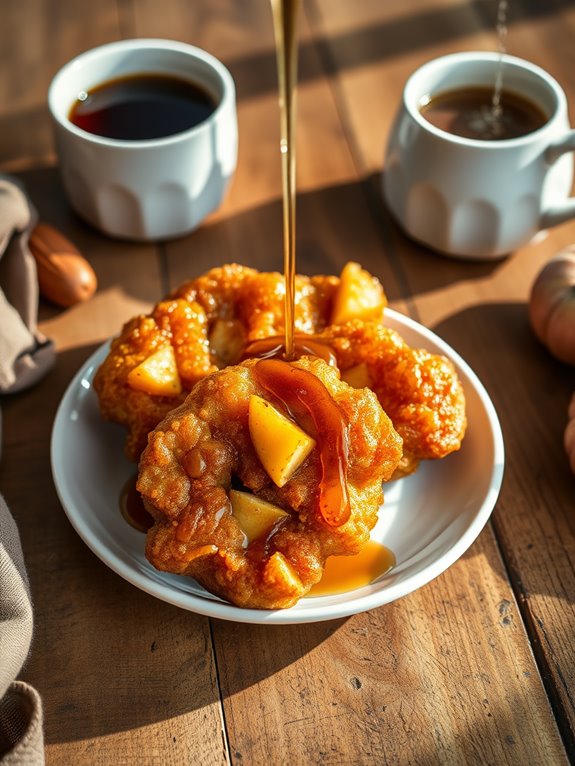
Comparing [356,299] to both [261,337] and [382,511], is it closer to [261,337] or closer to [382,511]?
[261,337]

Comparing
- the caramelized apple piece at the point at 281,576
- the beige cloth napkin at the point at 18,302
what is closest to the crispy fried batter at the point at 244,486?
the caramelized apple piece at the point at 281,576

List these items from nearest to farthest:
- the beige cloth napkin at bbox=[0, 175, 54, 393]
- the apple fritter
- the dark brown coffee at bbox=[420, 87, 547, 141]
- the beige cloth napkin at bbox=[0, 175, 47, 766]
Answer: the beige cloth napkin at bbox=[0, 175, 47, 766], the apple fritter, the beige cloth napkin at bbox=[0, 175, 54, 393], the dark brown coffee at bbox=[420, 87, 547, 141]

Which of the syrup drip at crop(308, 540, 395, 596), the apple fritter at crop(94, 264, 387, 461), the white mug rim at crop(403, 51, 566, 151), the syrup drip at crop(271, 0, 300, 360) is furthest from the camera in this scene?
the white mug rim at crop(403, 51, 566, 151)

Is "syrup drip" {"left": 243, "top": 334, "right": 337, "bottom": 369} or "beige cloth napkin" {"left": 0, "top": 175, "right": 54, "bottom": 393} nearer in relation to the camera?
"syrup drip" {"left": 243, "top": 334, "right": 337, "bottom": 369}

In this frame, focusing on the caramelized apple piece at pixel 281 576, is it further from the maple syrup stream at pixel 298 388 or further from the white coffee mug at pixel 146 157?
the white coffee mug at pixel 146 157

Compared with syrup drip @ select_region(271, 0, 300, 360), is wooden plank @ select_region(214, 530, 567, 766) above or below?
below

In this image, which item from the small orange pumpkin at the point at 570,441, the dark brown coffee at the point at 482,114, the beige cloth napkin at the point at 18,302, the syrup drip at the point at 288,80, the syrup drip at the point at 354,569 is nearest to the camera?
the syrup drip at the point at 288,80

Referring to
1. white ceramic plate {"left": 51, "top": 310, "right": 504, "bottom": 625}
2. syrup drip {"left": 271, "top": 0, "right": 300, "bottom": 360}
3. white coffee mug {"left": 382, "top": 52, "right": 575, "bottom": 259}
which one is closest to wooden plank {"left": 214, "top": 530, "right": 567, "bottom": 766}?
white ceramic plate {"left": 51, "top": 310, "right": 504, "bottom": 625}

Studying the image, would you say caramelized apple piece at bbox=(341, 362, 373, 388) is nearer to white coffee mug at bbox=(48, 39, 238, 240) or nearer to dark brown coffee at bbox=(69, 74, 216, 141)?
white coffee mug at bbox=(48, 39, 238, 240)
